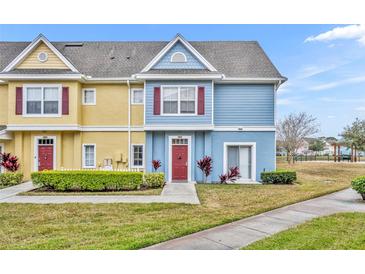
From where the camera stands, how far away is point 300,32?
11234 millimetres

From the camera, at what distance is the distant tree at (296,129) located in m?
31.8

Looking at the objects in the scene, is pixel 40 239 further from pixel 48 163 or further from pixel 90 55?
pixel 90 55

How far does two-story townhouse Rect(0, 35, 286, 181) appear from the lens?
1455cm

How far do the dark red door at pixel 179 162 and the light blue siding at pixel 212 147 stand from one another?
343 millimetres

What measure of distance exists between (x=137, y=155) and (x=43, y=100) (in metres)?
5.93

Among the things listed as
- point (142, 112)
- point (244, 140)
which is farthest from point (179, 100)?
point (244, 140)

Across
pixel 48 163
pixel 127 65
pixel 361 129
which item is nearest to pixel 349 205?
pixel 127 65

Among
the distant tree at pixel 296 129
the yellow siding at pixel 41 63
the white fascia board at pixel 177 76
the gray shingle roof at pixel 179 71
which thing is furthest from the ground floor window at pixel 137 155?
the distant tree at pixel 296 129

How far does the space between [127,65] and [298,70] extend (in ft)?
32.3

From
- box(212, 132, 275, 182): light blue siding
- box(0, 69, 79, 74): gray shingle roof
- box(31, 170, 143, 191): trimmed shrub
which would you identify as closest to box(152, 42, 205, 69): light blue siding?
box(212, 132, 275, 182): light blue siding

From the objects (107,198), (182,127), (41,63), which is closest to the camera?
(107,198)

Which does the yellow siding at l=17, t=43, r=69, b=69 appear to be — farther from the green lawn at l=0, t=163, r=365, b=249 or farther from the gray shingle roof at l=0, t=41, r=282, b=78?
the green lawn at l=0, t=163, r=365, b=249

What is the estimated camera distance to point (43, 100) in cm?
1470

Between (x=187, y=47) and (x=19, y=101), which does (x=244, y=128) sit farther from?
(x=19, y=101)
